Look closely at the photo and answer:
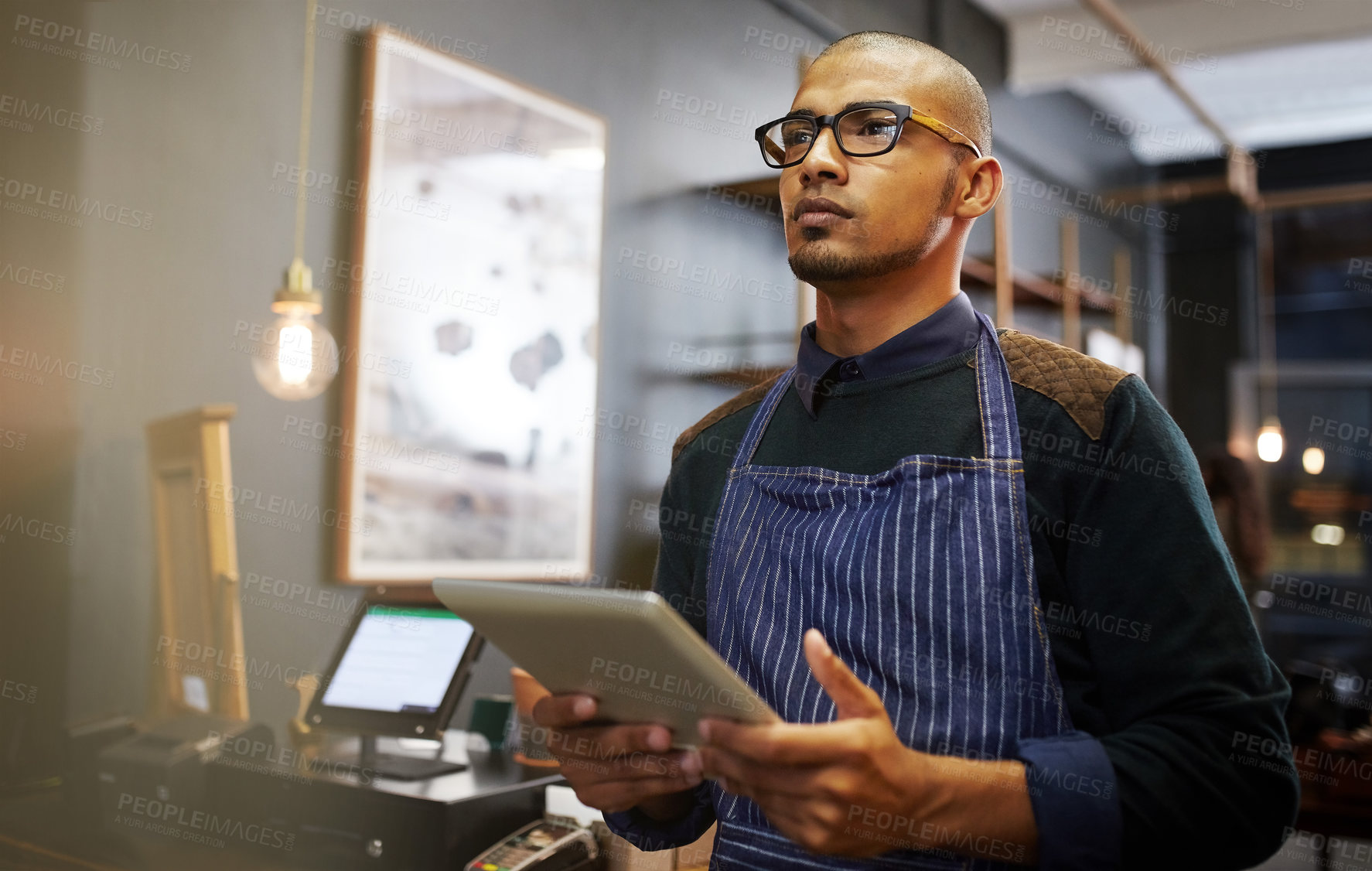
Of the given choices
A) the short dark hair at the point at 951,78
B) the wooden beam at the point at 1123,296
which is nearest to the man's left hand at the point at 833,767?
the short dark hair at the point at 951,78

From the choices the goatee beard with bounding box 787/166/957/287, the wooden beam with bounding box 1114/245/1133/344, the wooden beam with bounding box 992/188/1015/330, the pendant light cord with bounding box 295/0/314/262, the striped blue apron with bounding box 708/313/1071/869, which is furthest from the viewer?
the wooden beam with bounding box 1114/245/1133/344

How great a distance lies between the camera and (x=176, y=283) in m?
2.10

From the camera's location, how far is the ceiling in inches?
186

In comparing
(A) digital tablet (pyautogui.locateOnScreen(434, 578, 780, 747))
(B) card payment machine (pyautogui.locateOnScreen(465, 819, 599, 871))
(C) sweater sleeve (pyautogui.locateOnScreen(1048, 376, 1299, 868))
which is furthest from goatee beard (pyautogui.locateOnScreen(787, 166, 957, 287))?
(B) card payment machine (pyautogui.locateOnScreen(465, 819, 599, 871))

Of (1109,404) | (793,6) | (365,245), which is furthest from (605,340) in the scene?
(1109,404)

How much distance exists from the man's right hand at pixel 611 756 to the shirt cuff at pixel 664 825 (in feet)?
0.50

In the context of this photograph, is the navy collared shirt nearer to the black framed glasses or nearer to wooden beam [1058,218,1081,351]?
the black framed glasses

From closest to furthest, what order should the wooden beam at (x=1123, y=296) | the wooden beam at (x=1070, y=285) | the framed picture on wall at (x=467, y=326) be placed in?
the framed picture on wall at (x=467, y=326), the wooden beam at (x=1070, y=285), the wooden beam at (x=1123, y=296)

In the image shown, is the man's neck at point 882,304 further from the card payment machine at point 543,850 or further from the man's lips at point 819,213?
the card payment machine at point 543,850

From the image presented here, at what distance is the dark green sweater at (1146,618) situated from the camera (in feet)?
3.57

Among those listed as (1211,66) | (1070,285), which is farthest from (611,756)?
(1211,66)

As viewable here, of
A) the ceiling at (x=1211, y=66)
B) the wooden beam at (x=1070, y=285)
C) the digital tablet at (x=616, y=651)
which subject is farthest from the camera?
the wooden beam at (x=1070, y=285)

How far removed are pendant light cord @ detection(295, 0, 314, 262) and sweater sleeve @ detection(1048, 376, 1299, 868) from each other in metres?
1.79

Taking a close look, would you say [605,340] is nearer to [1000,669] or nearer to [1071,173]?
[1000,669]
